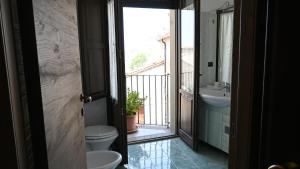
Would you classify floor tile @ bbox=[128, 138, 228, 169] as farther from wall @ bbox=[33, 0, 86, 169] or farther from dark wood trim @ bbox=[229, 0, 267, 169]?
dark wood trim @ bbox=[229, 0, 267, 169]

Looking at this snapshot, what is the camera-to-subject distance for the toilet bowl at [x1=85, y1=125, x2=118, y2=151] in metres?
2.36

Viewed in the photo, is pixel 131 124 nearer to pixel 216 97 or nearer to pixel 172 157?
pixel 172 157

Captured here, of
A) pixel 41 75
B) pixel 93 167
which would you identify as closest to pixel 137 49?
pixel 93 167

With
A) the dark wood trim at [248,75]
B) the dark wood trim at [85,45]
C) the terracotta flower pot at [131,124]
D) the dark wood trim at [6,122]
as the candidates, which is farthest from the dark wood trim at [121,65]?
the dark wood trim at [6,122]

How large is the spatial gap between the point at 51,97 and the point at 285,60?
0.84m

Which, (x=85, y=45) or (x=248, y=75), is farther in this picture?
(x=85, y=45)

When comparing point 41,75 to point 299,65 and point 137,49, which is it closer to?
point 299,65

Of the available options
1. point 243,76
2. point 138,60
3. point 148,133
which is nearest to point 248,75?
point 243,76

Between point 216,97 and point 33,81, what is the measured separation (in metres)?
2.26

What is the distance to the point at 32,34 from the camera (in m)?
0.76

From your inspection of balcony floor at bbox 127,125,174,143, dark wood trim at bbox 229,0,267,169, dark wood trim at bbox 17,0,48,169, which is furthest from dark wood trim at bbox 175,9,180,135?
dark wood trim at bbox 17,0,48,169

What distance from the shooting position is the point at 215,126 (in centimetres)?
288

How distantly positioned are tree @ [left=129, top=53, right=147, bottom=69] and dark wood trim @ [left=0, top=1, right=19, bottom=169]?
585cm

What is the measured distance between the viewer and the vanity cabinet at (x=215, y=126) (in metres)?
2.71
